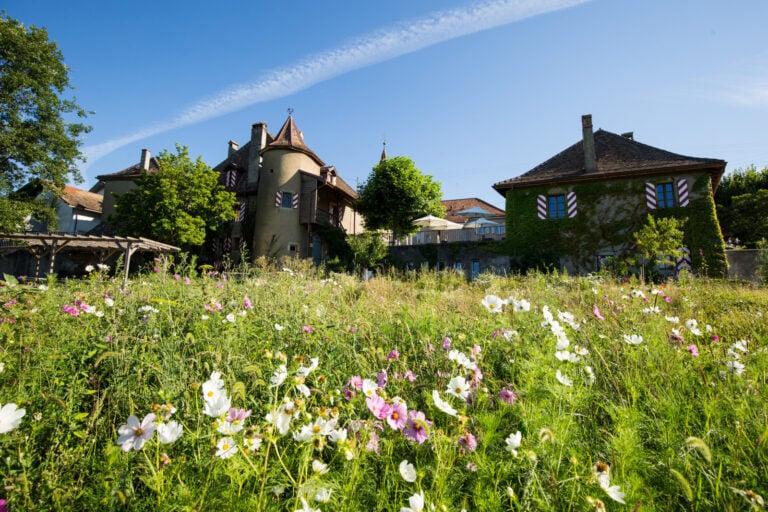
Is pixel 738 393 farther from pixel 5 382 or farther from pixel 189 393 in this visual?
pixel 5 382

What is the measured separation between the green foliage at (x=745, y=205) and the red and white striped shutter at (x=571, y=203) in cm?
1769

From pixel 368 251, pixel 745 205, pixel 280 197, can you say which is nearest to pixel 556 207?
pixel 368 251

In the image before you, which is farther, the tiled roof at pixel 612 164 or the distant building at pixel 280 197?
the distant building at pixel 280 197

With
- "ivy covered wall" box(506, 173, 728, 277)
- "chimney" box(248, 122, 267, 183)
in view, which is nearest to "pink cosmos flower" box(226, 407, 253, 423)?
"ivy covered wall" box(506, 173, 728, 277)

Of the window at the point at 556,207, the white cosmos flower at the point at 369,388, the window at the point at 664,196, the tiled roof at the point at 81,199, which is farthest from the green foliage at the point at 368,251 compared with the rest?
the tiled roof at the point at 81,199

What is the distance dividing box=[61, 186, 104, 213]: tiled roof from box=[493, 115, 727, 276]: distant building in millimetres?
34059

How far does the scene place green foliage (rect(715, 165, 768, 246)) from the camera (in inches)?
1023

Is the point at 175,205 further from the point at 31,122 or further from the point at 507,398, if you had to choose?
the point at 507,398

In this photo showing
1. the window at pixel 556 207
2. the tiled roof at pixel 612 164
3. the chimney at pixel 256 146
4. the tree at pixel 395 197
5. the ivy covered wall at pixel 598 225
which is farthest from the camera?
the chimney at pixel 256 146

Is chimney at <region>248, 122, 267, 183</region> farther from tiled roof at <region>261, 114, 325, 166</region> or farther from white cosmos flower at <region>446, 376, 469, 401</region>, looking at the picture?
white cosmos flower at <region>446, 376, 469, 401</region>

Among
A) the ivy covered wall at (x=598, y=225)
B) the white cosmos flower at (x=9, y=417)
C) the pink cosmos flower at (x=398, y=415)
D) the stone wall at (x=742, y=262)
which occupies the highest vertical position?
the ivy covered wall at (x=598, y=225)

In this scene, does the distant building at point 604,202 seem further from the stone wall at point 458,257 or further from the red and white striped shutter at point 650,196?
the stone wall at point 458,257

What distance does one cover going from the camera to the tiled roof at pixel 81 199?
29.4 meters

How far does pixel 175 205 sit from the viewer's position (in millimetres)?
20703
